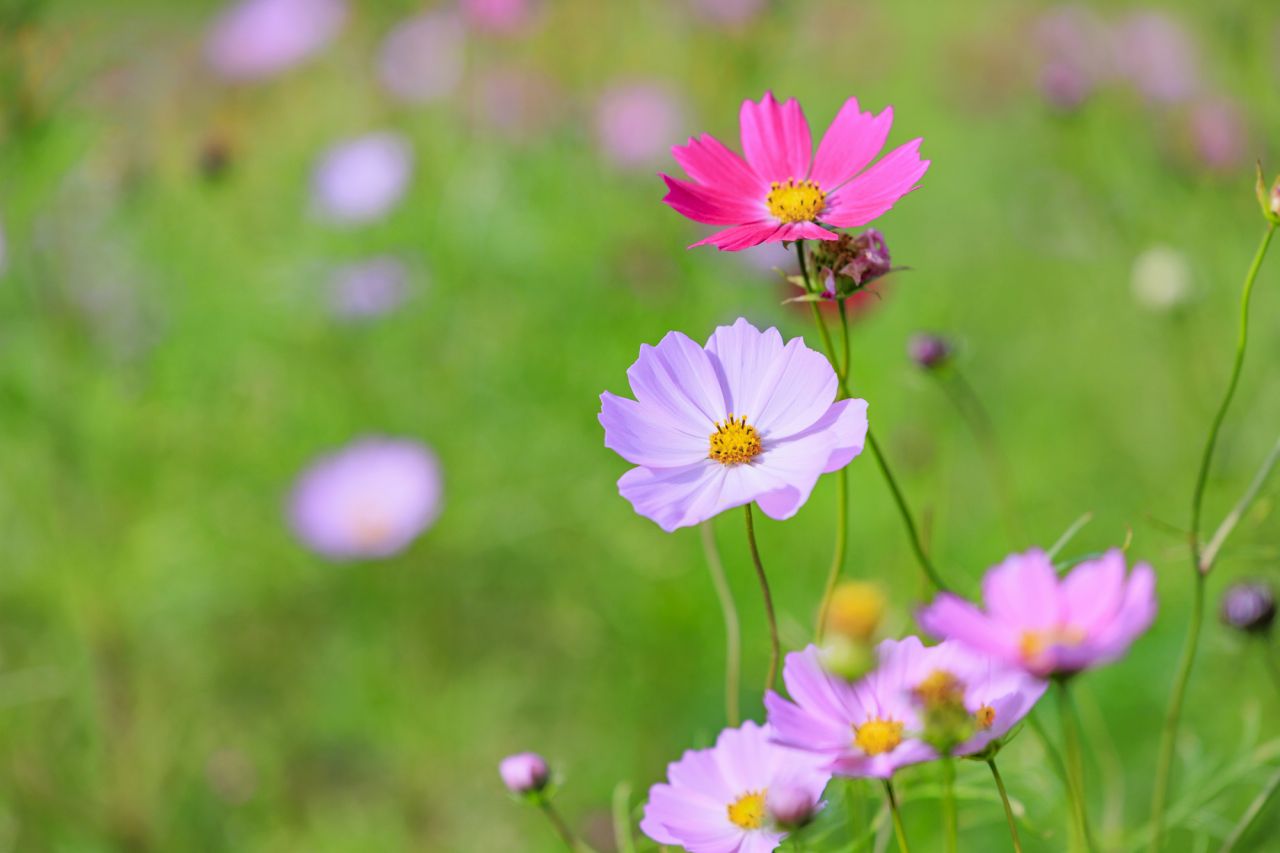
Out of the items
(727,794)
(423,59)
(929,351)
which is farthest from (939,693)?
(423,59)

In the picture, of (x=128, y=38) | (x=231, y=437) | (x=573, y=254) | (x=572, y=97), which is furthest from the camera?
(x=572, y=97)

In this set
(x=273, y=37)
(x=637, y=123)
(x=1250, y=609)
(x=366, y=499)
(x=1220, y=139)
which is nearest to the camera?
(x=1250, y=609)

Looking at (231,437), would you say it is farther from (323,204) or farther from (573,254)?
(573,254)

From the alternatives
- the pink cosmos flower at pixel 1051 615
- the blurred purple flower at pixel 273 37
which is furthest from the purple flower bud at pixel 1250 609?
the blurred purple flower at pixel 273 37

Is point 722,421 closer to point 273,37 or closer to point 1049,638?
point 1049,638

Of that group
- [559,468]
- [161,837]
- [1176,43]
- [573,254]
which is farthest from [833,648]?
[1176,43]

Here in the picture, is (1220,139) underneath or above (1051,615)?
above
